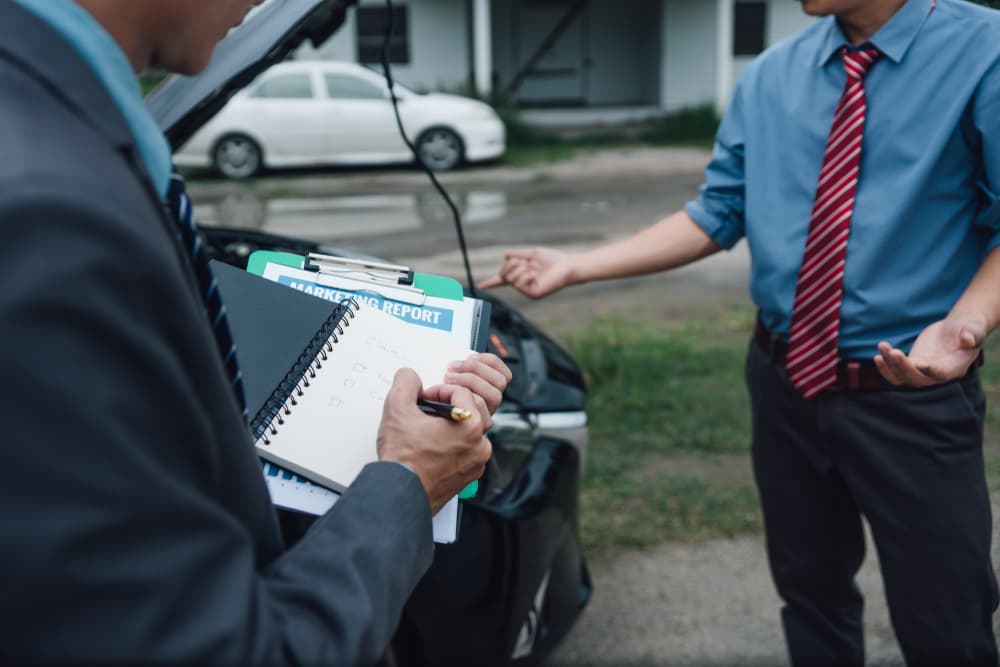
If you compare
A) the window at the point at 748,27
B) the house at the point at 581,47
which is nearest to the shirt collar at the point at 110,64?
the house at the point at 581,47

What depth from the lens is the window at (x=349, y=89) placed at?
14.8 meters

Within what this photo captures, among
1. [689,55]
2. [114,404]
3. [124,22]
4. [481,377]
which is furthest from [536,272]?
[689,55]

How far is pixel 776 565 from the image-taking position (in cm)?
260

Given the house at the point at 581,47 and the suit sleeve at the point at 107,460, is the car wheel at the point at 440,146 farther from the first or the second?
the suit sleeve at the point at 107,460

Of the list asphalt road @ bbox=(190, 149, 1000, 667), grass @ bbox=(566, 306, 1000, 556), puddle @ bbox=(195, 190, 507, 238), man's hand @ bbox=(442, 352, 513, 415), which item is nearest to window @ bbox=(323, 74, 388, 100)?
asphalt road @ bbox=(190, 149, 1000, 667)

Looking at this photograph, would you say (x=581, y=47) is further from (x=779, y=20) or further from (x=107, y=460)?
(x=107, y=460)

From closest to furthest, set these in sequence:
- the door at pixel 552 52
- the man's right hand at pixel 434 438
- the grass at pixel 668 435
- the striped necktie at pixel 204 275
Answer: the striped necktie at pixel 204 275 < the man's right hand at pixel 434 438 < the grass at pixel 668 435 < the door at pixel 552 52

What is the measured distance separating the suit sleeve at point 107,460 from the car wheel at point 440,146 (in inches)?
580

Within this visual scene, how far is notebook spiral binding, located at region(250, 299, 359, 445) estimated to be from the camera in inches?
55.9

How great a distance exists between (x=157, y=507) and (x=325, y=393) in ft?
2.06

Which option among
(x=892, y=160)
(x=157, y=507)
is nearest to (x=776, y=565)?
(x=892, y=160)

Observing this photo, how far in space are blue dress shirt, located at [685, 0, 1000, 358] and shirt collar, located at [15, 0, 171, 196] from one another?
5.23 feet

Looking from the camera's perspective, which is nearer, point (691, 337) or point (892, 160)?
point (892, 160)

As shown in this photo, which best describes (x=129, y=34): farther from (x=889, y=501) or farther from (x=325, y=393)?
(x=889, y=501)
